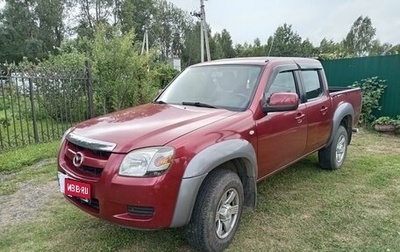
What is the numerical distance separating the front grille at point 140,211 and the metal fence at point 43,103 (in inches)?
187

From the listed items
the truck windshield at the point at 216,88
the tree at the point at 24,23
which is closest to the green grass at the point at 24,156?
the truck windshield at the point at 216,88

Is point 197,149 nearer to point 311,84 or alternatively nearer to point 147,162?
point 147,162

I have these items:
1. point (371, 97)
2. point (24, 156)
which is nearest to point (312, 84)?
point (24, 156)

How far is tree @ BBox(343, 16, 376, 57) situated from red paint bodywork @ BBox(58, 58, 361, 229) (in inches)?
2321

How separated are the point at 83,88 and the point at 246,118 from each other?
5816 mm

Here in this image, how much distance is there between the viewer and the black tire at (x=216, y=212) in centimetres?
250

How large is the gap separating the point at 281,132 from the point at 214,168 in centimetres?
110

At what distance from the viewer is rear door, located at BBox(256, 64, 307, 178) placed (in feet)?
10.3

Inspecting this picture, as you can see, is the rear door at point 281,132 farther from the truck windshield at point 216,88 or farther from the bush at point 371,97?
the bush at point 371,97

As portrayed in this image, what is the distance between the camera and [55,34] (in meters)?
44.5

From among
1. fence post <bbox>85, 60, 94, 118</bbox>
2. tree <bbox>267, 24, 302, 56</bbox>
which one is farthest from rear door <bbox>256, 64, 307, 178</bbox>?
tree <bbox>267, 24, 302, 56</bbox>

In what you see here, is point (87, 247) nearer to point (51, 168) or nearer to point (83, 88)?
point (51, 168)

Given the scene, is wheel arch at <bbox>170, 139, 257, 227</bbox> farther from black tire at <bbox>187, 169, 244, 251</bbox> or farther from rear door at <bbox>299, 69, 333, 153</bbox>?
rear door at <bbox>299, 69, 333, 153</bbox>

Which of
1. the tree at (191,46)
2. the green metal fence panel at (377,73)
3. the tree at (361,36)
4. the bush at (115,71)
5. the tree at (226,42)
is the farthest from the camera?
the tree at (361,36)
